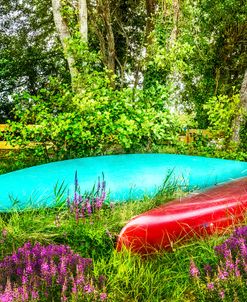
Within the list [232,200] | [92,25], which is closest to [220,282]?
[232,200]

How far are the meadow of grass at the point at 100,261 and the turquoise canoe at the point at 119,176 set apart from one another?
0.32 meters

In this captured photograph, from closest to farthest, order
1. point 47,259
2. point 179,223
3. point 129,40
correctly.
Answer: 1. point 47,259
2. point 179,223
3. point 129,40

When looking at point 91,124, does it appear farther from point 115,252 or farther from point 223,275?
point 223,275

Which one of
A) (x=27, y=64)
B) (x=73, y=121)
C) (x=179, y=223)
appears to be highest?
(x=27, y=64)

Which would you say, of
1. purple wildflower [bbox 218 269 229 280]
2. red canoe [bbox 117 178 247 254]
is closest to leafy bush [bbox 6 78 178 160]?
red canoe [bbox 117 178 247 254]

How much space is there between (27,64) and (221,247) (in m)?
16.4

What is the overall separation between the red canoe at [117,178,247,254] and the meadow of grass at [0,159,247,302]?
0.09m

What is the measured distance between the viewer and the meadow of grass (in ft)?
8.49

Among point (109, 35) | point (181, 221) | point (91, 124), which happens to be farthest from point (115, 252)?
point (109, 35)

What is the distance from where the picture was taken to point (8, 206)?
16.4ft

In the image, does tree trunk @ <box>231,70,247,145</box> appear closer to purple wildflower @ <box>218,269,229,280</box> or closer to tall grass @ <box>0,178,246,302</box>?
tall grass @ <box>0,178,246,302</box>

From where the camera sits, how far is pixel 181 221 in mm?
4000

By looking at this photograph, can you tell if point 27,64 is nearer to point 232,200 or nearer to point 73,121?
point 73,121

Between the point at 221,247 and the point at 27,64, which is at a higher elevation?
the point at 27,64
